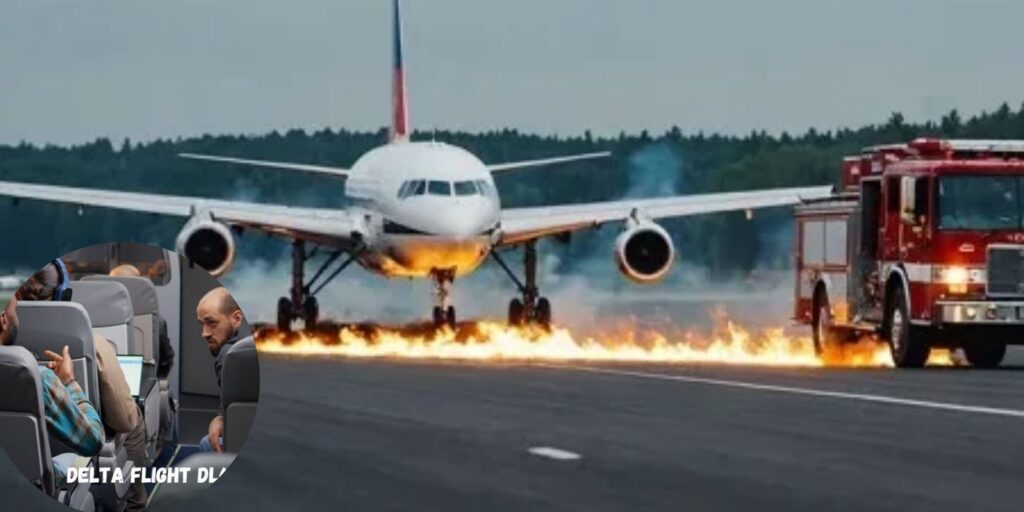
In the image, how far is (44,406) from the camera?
1045 cm

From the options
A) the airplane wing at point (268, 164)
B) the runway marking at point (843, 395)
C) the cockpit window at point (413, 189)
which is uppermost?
the airplane wing at point (268, 164)

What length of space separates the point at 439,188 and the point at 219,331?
41.7 m

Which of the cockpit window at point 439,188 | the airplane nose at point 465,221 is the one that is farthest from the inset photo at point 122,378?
the cockpit window at point 439,188

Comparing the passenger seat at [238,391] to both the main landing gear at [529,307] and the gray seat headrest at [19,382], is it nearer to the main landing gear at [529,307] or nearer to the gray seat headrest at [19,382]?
the gray seat headrest at [19,382]

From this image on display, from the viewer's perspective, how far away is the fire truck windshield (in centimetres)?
3462

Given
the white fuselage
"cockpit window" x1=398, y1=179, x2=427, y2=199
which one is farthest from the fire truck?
"cockpit window" x1=398, y1=179, x2=427, y2=199

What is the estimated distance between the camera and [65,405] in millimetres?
10445

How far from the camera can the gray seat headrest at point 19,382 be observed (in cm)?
1027

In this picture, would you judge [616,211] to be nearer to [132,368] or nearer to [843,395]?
[843,395]

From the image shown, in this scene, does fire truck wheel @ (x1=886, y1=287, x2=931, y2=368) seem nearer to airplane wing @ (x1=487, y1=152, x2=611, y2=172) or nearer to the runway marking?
the runway marking

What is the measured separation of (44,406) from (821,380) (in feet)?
62.7

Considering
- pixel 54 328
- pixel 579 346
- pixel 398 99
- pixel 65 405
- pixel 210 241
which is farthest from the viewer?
pixel 398 99

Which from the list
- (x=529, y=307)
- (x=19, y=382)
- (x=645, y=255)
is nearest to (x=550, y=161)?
(x=529, y=307)

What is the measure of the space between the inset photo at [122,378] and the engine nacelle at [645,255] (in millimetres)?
41727
